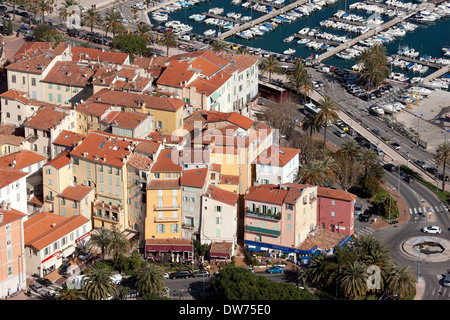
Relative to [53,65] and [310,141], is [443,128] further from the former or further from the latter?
[53,65]

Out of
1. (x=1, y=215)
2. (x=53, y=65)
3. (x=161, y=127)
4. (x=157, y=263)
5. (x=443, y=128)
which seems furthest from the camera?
(x=443, y=128)

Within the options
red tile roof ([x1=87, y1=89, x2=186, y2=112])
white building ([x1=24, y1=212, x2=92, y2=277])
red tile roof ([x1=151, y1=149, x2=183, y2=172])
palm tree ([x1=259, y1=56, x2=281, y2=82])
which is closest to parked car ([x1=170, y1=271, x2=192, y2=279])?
red tile roof ([x1=151, y1=149, x2=183, y2=172])

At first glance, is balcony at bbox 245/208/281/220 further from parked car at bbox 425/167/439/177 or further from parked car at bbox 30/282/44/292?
parked car at bbox 425/167/439/177

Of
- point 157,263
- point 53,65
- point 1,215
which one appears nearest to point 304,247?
point 157,263

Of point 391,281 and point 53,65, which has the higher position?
point 53,65

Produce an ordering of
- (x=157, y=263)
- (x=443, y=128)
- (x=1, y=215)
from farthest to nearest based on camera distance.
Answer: (x=443, y=128), (x=157, y=263), (x=1, y=215)

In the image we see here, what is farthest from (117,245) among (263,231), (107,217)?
(263,231)
